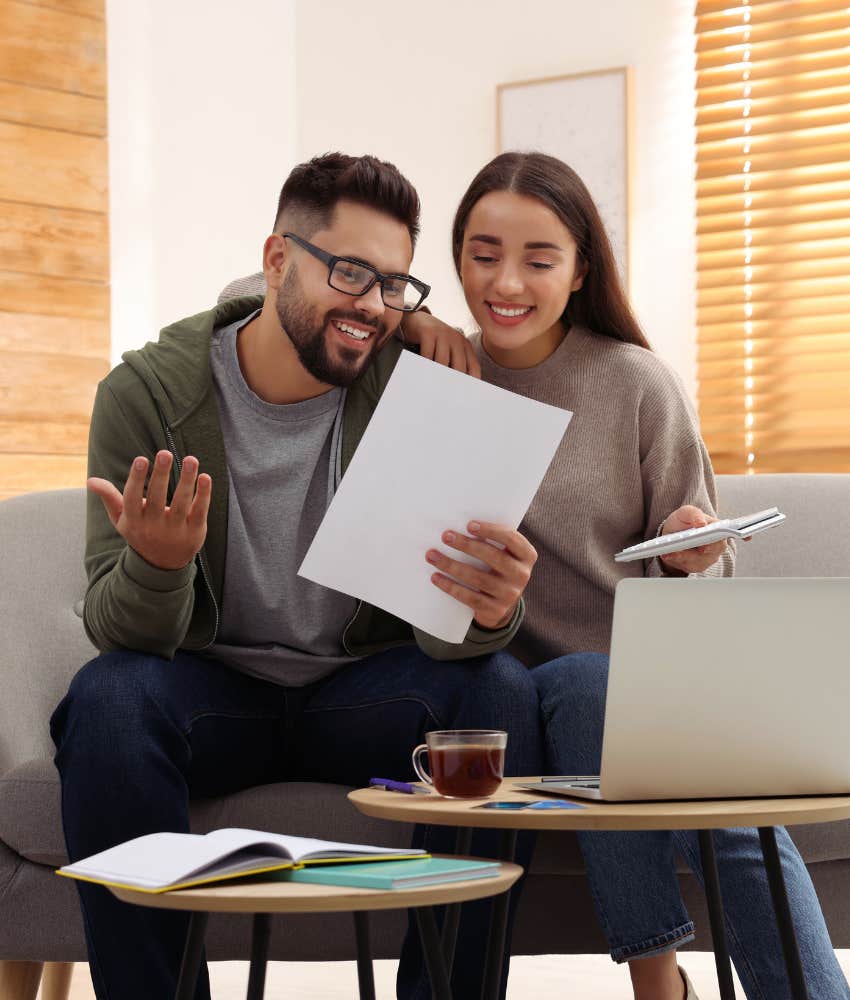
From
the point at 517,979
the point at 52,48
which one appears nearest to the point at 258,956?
the point at 517,979

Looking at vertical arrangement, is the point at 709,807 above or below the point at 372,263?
below

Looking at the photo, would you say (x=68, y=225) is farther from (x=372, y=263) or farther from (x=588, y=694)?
(x=588, y=694)

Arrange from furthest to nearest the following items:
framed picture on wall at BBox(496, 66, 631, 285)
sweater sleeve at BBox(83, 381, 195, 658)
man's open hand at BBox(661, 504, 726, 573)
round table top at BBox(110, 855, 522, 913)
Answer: framed picture on wall at BBox(496, 66, 631, 285) → man's open hand at BBox(661, 504, 726, 573) → sweater sleeve at BBox(83, 381, 195, 658) → round table top at BBox(110, 855, 522, 913)

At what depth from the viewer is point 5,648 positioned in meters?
1.90

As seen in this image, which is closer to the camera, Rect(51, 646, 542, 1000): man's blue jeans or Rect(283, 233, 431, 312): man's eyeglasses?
Rect(51, 646, 542, 1000): man's blue jeans

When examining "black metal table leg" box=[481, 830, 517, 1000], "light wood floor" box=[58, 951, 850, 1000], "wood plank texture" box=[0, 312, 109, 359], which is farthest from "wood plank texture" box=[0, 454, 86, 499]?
"black metal table leg" box=[481, 830, 517, 1000]

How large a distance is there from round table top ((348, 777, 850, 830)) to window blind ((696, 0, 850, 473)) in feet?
6.62

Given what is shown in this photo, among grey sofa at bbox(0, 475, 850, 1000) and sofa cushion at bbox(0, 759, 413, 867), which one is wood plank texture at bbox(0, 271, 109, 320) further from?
sofa cushion at bbox(0, 759, 413, 867)

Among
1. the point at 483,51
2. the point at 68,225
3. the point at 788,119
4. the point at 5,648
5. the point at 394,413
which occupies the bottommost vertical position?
the point at 5,648

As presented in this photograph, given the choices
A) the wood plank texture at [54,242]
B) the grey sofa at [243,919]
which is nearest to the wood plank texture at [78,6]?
the wood plank texture at [54,242]

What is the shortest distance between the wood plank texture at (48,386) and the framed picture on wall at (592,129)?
3.90ft

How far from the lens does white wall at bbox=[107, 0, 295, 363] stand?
3.32 meters

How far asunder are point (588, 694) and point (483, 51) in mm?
2324

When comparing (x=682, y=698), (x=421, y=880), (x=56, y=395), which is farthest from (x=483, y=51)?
(x=421, y=880)
